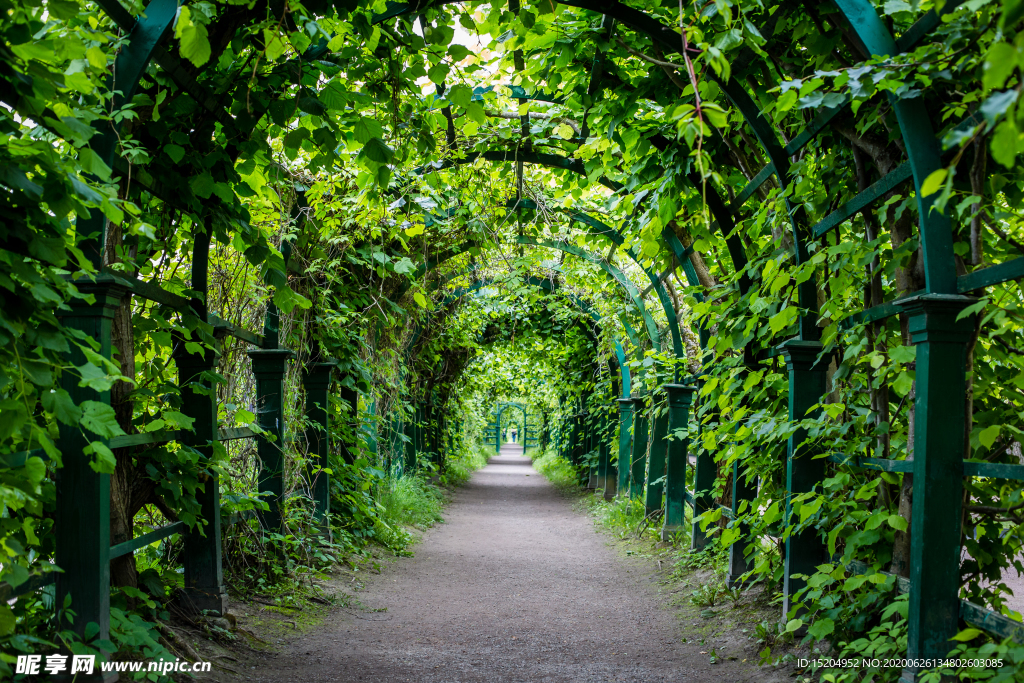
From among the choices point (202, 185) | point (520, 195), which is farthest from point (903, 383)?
point (520, 195)

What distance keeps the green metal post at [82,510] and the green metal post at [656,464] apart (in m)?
6.57

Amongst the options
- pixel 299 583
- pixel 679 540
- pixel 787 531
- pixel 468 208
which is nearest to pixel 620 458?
pixel 679 540

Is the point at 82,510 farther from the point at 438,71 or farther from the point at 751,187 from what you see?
the point at 751,187

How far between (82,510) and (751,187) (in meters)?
3.77

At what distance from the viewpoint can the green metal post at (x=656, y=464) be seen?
28.0ft

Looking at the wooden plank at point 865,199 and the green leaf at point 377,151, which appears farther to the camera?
the green leaf at point 377,151

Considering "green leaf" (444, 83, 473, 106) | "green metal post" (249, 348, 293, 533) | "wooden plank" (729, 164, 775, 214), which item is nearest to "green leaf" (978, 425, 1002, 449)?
"wooden plank" (729, 164, 775, 214)

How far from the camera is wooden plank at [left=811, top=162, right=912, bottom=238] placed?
2.88 metres

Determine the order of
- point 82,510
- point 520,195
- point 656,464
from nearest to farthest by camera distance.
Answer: point 82,510 < point 520,195 < point 656,464

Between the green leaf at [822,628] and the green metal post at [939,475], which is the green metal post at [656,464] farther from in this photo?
the green metal post at [939,475]

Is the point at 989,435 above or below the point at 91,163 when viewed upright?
below

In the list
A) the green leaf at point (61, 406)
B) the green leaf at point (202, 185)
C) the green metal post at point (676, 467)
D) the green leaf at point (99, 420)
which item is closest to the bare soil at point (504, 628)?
the green metal post at point (676, 467)

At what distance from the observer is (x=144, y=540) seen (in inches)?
127

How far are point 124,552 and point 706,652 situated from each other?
3148 mm
